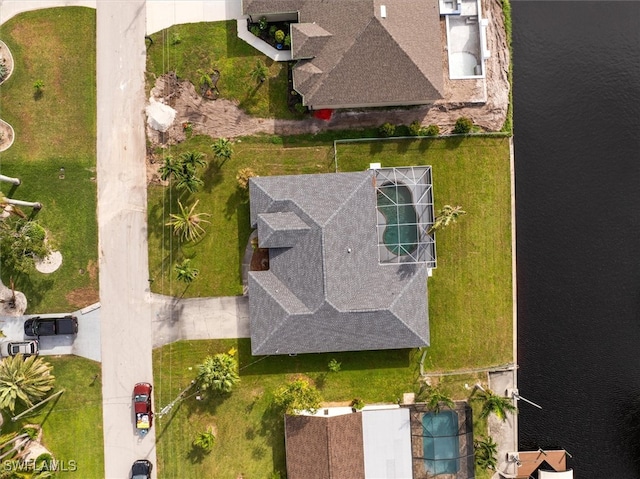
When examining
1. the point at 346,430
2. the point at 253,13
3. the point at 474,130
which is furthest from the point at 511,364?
the point at 253,13

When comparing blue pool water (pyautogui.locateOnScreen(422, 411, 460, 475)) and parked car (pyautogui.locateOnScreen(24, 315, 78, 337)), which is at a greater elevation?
parked car (pyautogui.locateOnScreen(24, 315, 78, 337))

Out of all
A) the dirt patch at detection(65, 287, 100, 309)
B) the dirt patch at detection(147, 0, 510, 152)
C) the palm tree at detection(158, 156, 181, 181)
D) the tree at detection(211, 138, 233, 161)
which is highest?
the dirt patch at detection(147, 0, 510, 152)

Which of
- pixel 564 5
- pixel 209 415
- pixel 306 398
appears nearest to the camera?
pixel 306 398

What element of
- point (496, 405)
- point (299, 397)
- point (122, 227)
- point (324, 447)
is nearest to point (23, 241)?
point (122, 227)

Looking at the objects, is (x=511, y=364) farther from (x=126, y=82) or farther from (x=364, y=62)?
(x=126, y=82)

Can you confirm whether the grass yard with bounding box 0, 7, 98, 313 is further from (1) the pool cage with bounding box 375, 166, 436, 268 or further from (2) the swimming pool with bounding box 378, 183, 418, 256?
(2) the swimming pool with bounding box 378, 183, 418, 256

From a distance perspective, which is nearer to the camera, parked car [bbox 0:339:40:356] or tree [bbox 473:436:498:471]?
tree [bbox 473:436:498:471]

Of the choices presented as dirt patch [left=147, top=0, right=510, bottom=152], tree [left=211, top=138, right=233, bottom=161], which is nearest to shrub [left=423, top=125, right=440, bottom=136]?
dirt patch [left=147, top=0, right=510, bottom=152]
